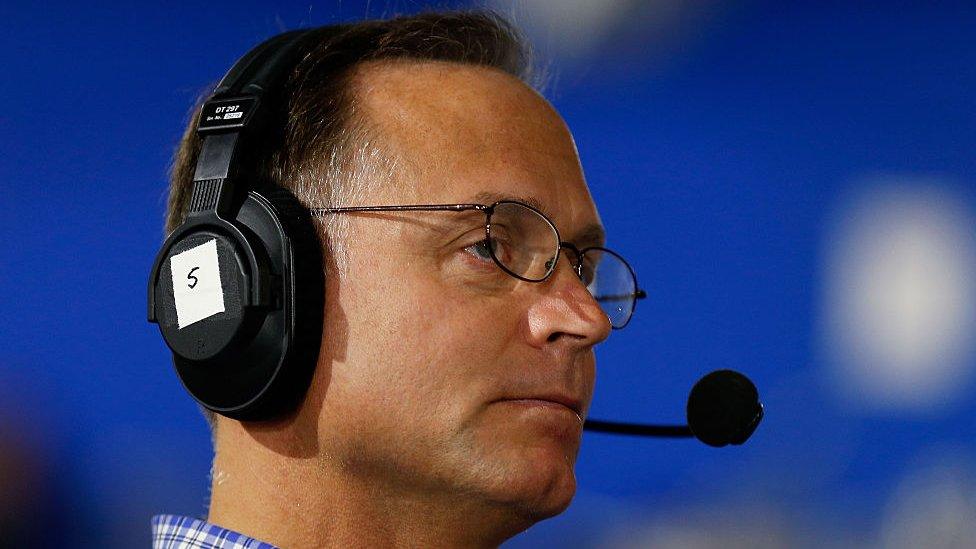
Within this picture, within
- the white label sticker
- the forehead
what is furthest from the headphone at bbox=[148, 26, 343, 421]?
the forehead

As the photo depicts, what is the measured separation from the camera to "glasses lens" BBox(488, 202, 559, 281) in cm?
96

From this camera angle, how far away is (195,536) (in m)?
0.97

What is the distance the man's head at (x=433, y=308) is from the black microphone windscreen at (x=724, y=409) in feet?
0.57

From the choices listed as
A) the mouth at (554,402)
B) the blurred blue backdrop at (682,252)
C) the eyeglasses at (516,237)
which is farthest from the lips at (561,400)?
the blurred blue backdrop at (682,252)

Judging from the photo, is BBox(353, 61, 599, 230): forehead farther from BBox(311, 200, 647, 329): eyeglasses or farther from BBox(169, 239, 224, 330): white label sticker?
BBox(169, 239, 224, 330): white label sticker

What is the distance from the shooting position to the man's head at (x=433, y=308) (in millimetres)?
901

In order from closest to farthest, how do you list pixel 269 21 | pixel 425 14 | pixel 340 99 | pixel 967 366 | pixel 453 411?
pixel 453 411
pixel 340 99
pixel 425 14
pixel 967 366
pixel 269 21

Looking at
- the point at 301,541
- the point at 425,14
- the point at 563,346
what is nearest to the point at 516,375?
the point at 563,346

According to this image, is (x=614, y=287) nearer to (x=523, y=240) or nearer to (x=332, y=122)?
(x=523, y=240)

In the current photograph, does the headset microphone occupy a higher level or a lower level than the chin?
higher

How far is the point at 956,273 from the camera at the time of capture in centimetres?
151

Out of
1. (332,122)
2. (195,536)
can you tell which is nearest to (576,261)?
(332,122)

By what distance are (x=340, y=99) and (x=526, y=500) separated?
410 mm

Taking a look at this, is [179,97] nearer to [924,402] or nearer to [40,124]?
[40,124]
